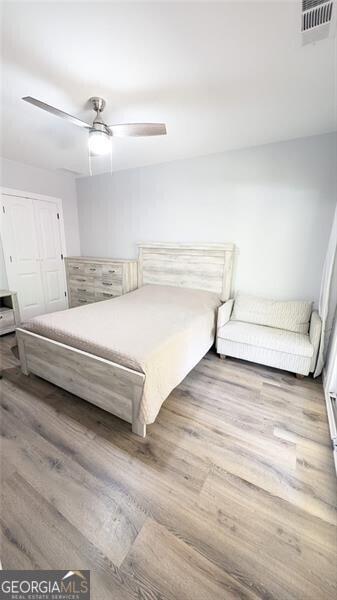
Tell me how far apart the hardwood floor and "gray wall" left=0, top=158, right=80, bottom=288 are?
2.86m

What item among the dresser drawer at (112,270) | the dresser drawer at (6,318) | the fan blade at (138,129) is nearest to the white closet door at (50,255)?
the dresser drawer at (6,318)

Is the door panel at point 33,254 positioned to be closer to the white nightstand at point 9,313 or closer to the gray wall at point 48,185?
the gray wall at point 48,185

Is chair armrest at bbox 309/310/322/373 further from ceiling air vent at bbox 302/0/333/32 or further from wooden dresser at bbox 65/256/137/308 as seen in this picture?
wooden dresser at bbox 65/256/137/308

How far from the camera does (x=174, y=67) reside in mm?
1446

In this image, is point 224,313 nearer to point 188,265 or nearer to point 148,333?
point 188,265

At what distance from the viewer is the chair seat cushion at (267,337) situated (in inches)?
87.4

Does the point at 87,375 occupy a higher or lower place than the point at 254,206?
lower

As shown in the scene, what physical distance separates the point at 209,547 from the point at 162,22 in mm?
2597

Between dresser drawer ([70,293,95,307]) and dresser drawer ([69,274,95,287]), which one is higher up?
dresser drawer ([69,274,95,287])

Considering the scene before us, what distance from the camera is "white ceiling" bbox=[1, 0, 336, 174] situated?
1.12 meters

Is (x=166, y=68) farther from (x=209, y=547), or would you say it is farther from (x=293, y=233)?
(x=209, y=547)

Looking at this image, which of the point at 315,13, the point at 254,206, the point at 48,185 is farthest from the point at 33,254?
the point at 315,13

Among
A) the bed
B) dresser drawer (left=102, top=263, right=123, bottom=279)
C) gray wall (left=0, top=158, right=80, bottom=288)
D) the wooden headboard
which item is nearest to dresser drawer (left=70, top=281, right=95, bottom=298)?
dresser drawer (left=102, top=263, right=123, bottom=279)

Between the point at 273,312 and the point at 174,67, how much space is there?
7.60 ft
